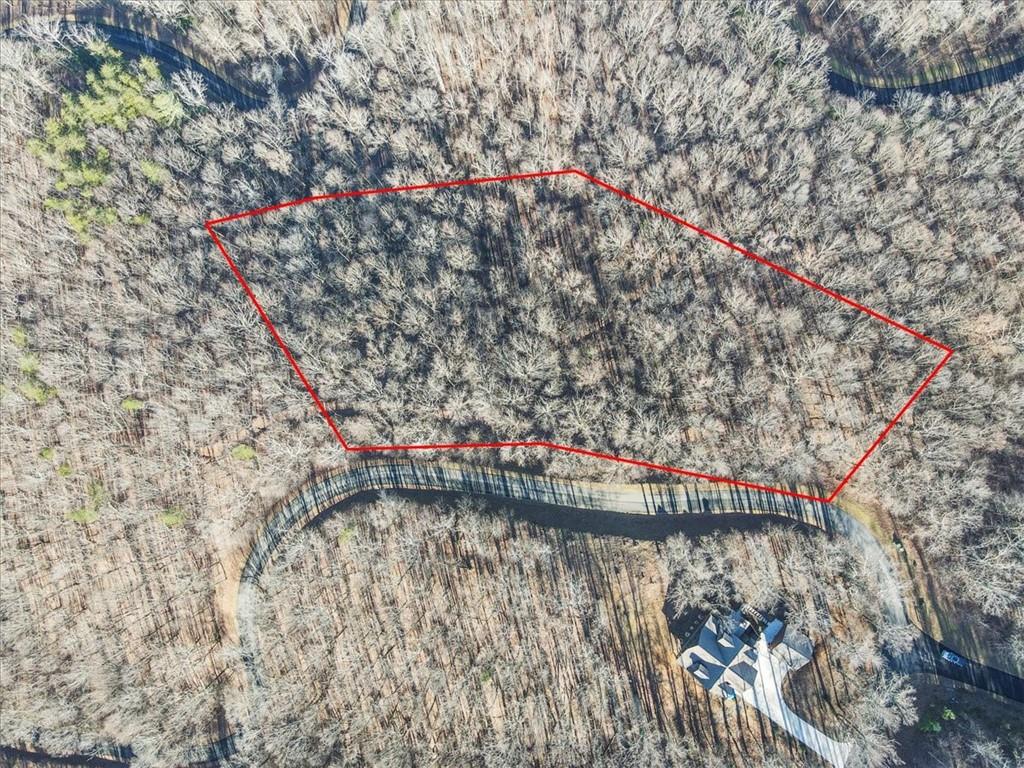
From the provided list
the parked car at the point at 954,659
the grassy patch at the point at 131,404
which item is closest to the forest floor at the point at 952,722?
the parked car at the point at 954,659

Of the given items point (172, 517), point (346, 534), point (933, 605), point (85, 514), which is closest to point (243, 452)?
point (172, 517)

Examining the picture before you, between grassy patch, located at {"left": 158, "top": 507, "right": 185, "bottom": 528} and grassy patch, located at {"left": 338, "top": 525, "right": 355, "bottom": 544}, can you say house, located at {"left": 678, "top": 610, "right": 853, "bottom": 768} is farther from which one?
grassy patch, located at {"left": 158, "top": 507, "right": 185, "bottom": 528}

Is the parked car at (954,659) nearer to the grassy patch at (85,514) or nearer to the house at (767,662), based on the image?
the house at (767,662)

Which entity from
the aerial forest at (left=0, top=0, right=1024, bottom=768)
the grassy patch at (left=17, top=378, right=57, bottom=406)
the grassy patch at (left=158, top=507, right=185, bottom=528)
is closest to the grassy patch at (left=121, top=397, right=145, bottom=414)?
the aerial forest at (left=0, top=0, right=1024, bottom=768)

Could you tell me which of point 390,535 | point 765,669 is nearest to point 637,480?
point 765,669

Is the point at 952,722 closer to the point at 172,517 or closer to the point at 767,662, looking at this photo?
the point at 767,662
